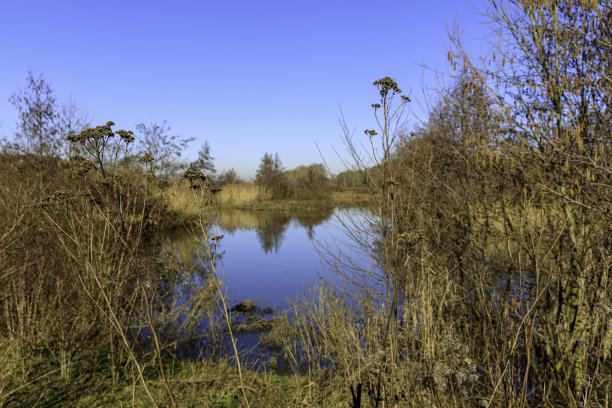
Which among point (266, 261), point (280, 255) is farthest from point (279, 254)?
point (266, 261)

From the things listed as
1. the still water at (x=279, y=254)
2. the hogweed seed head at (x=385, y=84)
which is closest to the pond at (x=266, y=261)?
the still water at (x=279, y=254)

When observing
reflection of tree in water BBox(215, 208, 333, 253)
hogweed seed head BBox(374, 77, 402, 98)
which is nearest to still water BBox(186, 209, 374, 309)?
reflection of tree in water BBox(215, 208, 333, 253)

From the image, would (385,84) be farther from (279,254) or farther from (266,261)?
(279,254)

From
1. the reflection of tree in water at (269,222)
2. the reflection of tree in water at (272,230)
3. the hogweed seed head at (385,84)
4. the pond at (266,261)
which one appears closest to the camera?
the hogweed seed head at (385,84)

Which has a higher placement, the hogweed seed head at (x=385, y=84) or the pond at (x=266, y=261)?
the hogweed seed head at (x=385, y=84)

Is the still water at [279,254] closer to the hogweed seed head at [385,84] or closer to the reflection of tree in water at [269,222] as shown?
the reflection of tree in water at [269,222]

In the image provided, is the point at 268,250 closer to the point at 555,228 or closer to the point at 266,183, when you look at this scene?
the point at 555,228

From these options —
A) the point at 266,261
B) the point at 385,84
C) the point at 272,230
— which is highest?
the point at 385,84

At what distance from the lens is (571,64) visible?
429 centimetres

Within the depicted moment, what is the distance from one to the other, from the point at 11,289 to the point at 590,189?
20.8 feet

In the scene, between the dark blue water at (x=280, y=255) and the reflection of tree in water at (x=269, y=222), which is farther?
the reflection of tree in water at (x=269, y=222)

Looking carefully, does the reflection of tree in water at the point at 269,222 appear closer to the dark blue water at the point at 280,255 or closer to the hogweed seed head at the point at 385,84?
the dark blue water at the point at 280,255

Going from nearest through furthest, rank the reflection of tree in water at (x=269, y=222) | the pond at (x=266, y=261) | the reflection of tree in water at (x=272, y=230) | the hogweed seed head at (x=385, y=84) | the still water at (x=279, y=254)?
the hogweed seed head at (x=385, y=84), the pond at (x=266, y=261), the still water at (x=279, y=254), the reflection of tree in water at (x=272, y=230), the reflection of tree in water at (x=269, y=222)

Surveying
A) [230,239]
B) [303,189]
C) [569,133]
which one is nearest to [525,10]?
[569,133]
